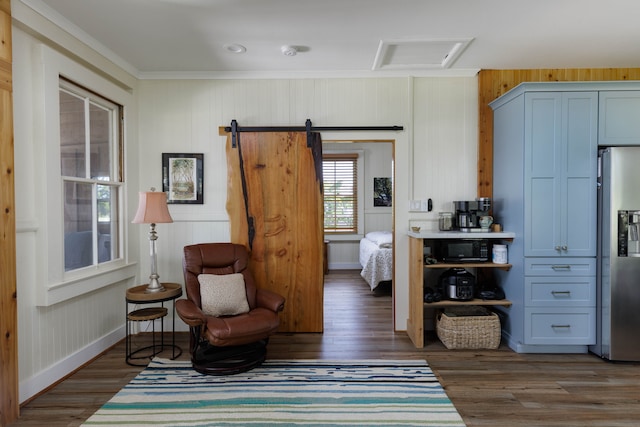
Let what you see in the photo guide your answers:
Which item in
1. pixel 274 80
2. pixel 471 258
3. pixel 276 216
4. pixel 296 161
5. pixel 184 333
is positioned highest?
pixel 274 80

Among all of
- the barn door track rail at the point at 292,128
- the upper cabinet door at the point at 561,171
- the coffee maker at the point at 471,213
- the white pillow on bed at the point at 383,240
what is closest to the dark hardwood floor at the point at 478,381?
the upper cabinet door at the point at 561,171

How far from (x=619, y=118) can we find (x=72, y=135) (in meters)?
4.62

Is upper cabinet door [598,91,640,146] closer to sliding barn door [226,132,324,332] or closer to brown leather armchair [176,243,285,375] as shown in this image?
sliding barn door [226,132,324,332]

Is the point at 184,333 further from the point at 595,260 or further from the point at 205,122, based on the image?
the point at 595,260

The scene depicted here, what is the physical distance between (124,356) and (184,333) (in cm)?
65

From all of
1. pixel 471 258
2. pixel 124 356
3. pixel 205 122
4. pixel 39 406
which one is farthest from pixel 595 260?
pixel 39 406

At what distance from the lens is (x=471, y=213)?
11.0 ft

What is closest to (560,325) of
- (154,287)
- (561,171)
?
(561,171)

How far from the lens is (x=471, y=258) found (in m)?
3.24

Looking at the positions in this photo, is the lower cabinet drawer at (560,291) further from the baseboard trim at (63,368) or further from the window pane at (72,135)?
the window pane at (72,135)

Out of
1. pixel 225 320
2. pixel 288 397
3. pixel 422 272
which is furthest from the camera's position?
pixel 422 272

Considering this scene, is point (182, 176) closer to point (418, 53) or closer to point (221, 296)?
point (221, 296)

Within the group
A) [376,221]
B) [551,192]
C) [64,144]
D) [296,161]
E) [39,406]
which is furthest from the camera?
[376,221]

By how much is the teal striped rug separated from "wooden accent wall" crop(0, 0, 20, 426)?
51 centimetres
